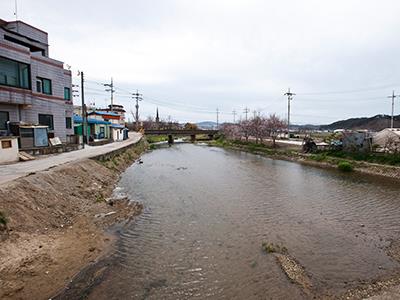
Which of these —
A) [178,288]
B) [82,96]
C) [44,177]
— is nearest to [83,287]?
[178,288]

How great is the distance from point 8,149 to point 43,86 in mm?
10240

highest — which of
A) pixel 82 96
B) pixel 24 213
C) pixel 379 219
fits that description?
pixel 82 96

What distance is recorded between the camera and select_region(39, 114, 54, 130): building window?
77.2ft

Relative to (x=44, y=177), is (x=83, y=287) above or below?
below

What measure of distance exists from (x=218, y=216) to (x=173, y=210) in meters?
2.29

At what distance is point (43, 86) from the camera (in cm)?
2405

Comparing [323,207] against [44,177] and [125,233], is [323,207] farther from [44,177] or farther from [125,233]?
[44,177]

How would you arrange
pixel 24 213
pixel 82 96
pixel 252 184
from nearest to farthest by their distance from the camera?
pixel 24 213, pixel 252 184, pixel 82 96

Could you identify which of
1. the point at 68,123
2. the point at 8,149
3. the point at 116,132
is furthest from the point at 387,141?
the point at 116,132

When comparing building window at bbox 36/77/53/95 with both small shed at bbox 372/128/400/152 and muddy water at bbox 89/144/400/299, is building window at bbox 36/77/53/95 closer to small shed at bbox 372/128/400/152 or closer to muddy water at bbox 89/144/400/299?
muddy water at bbox 89/144/400/299

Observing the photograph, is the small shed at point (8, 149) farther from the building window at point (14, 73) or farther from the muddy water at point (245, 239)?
the muddy water at point (245, 239)

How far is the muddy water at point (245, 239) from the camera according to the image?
22.4 ft

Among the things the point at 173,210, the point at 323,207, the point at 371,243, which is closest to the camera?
the point at 371,243

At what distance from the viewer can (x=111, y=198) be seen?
1430 centimetres
